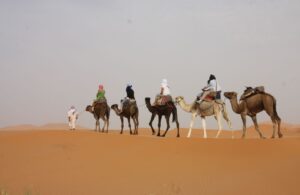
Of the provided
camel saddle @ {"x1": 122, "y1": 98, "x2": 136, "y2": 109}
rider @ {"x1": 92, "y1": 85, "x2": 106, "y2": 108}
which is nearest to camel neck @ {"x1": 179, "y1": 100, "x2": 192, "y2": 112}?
camel saddle @ {"x1": 122, "y1": 98, "x2": 136, "y2": 109}

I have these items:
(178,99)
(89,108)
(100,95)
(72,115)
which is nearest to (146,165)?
(178,99)

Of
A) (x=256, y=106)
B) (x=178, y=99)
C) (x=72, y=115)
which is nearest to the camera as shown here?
(x=256, y=106)

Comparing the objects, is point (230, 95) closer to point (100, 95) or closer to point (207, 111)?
point (207, 111)

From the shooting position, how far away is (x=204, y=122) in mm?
19375

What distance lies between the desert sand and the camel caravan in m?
2.03

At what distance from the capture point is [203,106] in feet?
62.3

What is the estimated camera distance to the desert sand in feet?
38.5

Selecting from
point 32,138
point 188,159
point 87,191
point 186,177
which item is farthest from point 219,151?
point 32,138

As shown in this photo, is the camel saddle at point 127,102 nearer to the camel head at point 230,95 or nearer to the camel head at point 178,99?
the camel head at point 178,99

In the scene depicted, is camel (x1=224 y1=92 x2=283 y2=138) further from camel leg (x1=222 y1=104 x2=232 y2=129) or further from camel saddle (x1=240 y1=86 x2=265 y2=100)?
camel leg (x1=222 y1=104 x2=232 y2=129)

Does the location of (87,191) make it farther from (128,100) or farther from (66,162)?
(128,100)

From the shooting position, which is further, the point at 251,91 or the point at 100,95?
the point at 100,95

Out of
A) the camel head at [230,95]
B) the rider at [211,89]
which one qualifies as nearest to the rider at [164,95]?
the rider at [211,89]

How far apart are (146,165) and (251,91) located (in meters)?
6.32
